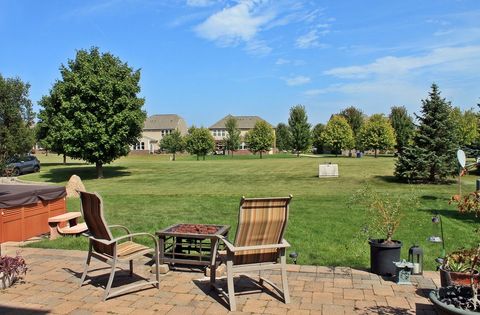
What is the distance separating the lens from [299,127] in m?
68.6

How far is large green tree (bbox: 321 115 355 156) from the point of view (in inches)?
2665

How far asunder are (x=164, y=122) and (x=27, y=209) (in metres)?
93.5

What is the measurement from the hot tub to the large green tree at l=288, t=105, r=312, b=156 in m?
60.9

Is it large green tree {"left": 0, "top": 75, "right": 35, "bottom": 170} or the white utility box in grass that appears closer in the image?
large green tree {"left": 0, "top": 75, "right": 35, "bottom": 170}

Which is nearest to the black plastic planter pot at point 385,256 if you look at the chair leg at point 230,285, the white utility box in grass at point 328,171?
the chair leg at point 230,285

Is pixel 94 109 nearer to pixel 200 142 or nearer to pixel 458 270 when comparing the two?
pixel 458 270

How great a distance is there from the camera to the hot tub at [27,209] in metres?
8.01

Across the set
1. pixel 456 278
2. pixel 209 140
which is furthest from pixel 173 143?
pixel 456 278

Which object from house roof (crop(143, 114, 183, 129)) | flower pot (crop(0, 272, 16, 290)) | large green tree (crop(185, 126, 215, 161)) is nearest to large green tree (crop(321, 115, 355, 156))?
large green tree (crop(185, 126, 215, 161))

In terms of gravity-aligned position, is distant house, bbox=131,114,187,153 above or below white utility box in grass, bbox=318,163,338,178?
above

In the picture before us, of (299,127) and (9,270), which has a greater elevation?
(299,127)

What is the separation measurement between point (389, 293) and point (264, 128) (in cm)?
6632

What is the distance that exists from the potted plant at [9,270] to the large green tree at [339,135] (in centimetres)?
6539

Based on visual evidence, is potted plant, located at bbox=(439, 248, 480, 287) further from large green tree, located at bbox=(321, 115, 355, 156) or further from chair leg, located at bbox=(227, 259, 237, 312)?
large green tree, located at bbox=(321, 115, 355, 156)
